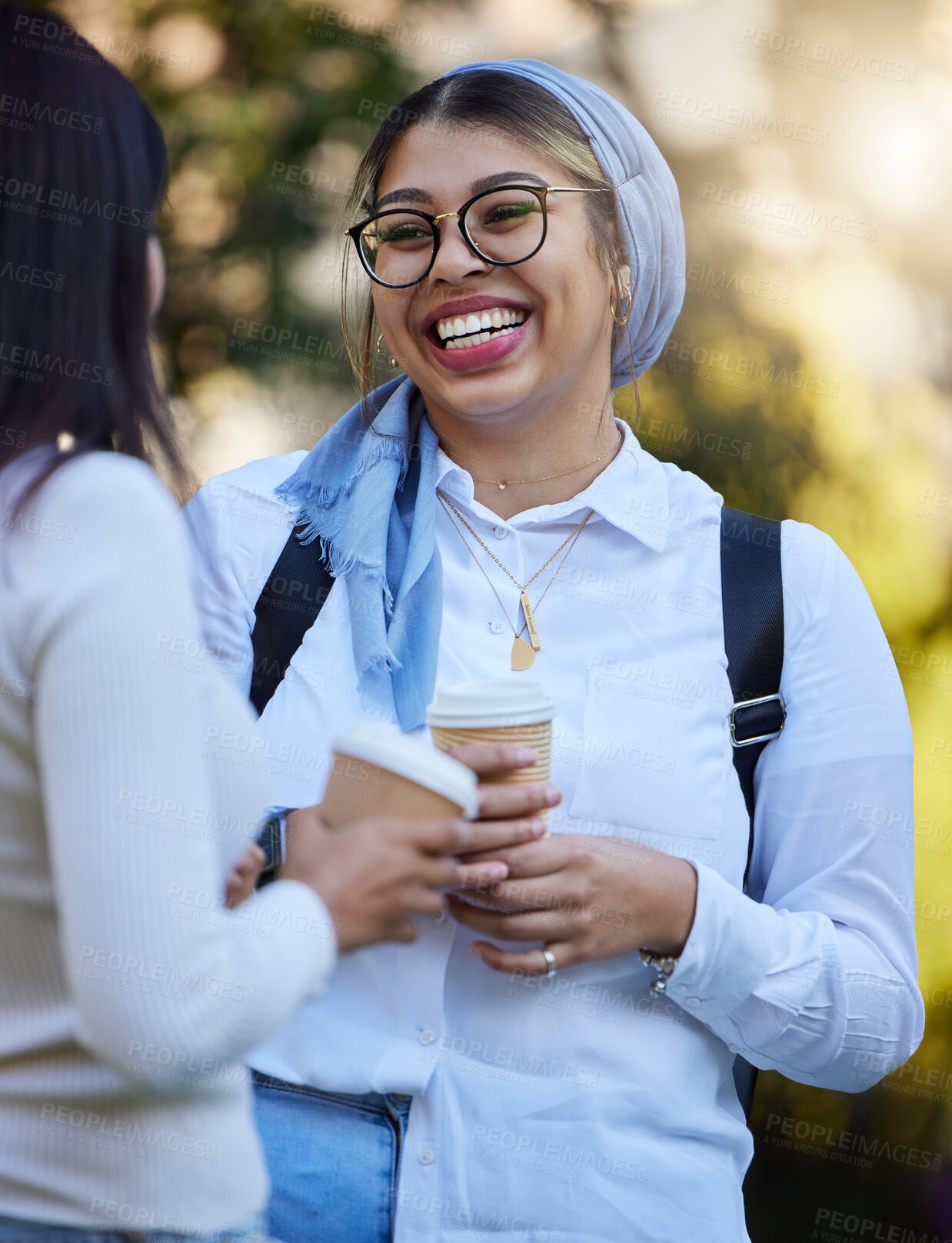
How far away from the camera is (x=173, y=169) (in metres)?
3.49

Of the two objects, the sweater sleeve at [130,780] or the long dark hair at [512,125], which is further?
the long dark hair at [512,125]

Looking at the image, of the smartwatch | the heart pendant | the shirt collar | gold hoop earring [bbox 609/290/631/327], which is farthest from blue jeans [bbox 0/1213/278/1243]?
gold hoop earring [bbox 609/290/631/327]

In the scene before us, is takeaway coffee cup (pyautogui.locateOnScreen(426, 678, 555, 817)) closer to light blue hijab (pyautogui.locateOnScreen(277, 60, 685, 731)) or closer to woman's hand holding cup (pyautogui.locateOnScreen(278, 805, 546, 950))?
woman's hand holding cup (pyautogui.locateOnScreen(278, 805, 546, 950))

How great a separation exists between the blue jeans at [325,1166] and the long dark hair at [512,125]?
1192 millimetres

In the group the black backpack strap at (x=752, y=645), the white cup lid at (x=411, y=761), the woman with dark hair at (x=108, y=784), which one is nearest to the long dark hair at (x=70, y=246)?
the woman with dark hair at (x=108, y=784)

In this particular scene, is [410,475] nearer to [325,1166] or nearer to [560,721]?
[560,721]

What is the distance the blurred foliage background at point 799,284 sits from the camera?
3.08m

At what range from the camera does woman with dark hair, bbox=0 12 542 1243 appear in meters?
0.84

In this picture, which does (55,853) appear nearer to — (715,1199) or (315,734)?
(315,734)

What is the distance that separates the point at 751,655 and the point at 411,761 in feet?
2.79

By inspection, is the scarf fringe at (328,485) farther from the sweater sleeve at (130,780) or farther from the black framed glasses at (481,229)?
the sweater sleeve at (130,780)

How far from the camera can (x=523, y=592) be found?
192cm

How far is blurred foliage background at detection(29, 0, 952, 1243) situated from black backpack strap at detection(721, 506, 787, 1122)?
4.33ft

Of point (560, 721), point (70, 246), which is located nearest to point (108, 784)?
point (70, 246)
